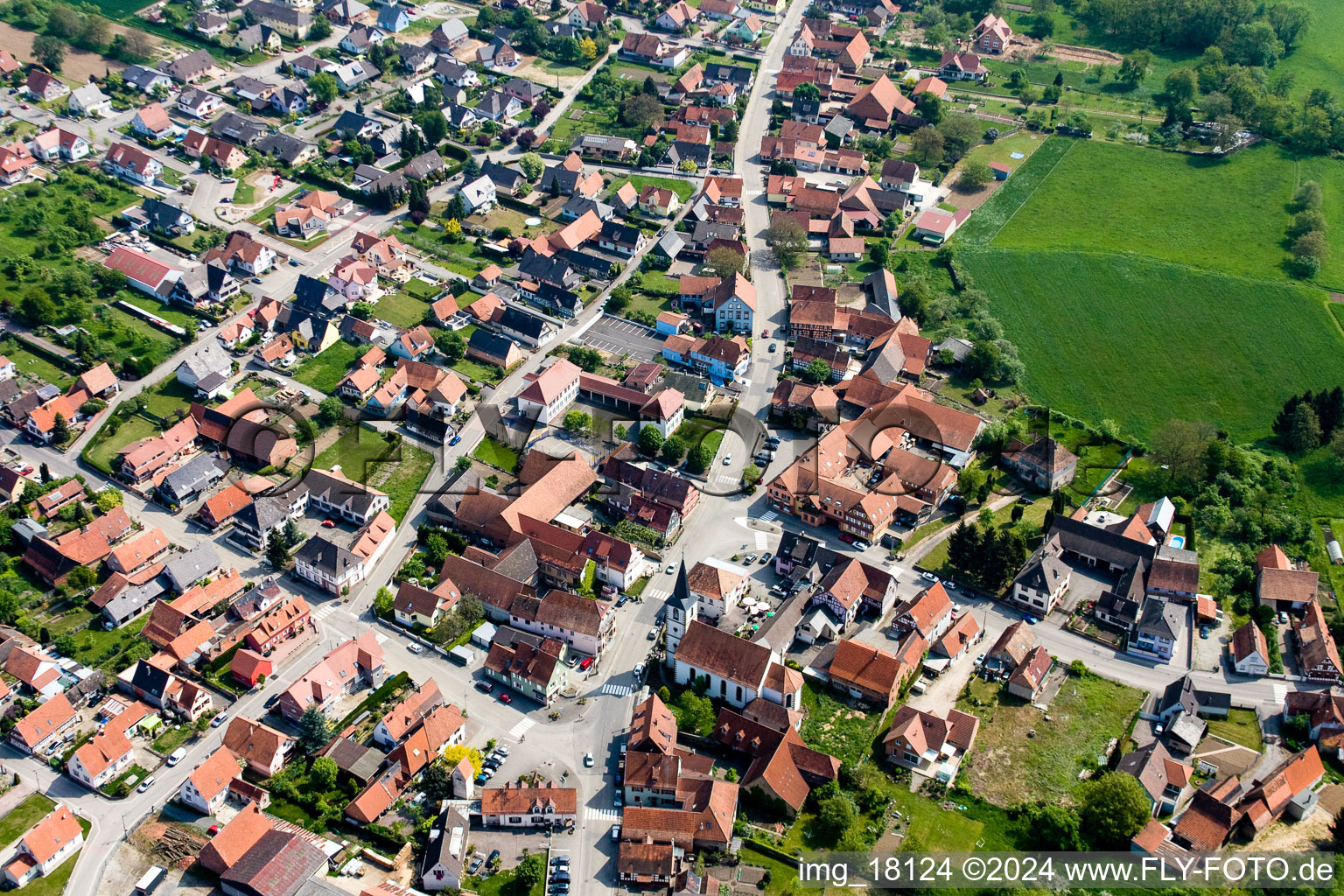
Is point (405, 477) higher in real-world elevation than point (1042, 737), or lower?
higher

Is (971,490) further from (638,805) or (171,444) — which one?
(171,444)

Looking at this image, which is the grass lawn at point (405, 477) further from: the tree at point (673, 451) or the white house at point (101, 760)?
the white house at point (101, 760)

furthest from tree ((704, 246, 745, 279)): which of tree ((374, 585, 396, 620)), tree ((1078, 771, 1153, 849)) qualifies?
tree ((1078, 771, 1153, 849))

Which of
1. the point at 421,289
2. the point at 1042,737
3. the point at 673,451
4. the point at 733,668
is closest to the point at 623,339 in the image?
the point at 673,451

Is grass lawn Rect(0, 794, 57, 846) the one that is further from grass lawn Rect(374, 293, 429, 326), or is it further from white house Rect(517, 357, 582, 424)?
grass lawn Rect(374, 293, 429, 326)

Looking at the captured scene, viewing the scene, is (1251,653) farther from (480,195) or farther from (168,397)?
(480,195)
